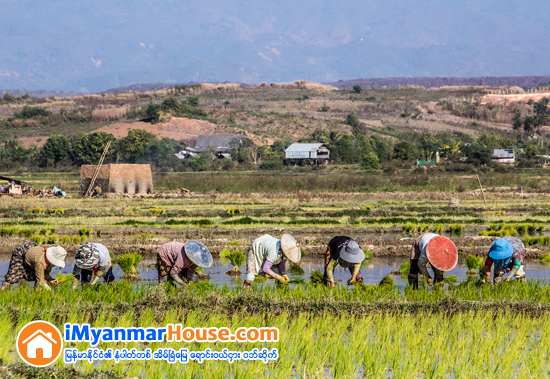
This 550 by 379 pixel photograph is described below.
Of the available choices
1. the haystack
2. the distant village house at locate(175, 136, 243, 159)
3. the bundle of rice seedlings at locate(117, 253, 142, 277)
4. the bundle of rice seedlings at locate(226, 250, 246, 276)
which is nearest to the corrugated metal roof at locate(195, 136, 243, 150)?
the distant village house at locate(175, 136, 243, 159)

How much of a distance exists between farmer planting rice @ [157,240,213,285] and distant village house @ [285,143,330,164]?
63921 millimetres

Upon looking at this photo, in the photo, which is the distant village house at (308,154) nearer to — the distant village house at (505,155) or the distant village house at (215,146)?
the distant village house at (215,146)

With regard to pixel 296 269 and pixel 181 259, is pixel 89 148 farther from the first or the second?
pixel 181 259

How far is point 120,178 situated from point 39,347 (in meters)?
32.5

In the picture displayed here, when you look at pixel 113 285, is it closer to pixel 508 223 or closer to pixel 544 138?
pixel 508 223

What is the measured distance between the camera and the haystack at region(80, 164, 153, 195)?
38.8 metres

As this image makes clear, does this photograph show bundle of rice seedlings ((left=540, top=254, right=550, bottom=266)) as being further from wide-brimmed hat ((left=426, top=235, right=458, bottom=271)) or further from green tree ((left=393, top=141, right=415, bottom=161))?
green tree ((left=393, top=141, right=415, bottom=161))

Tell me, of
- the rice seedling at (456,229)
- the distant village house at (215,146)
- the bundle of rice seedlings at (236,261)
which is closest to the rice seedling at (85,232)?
the bundle of rice seedlings at (236,261)

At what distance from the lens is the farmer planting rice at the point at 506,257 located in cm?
1108

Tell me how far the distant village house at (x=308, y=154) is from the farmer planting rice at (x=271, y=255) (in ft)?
210

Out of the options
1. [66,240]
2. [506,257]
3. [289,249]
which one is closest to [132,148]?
[66,240]

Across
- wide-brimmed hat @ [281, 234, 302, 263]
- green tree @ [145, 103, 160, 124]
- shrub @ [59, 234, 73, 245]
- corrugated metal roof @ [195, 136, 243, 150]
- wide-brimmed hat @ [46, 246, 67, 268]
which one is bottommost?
shrub @ [59, 234, 73, 245]

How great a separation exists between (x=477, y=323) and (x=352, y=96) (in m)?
147

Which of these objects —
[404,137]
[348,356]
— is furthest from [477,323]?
[404,137]
